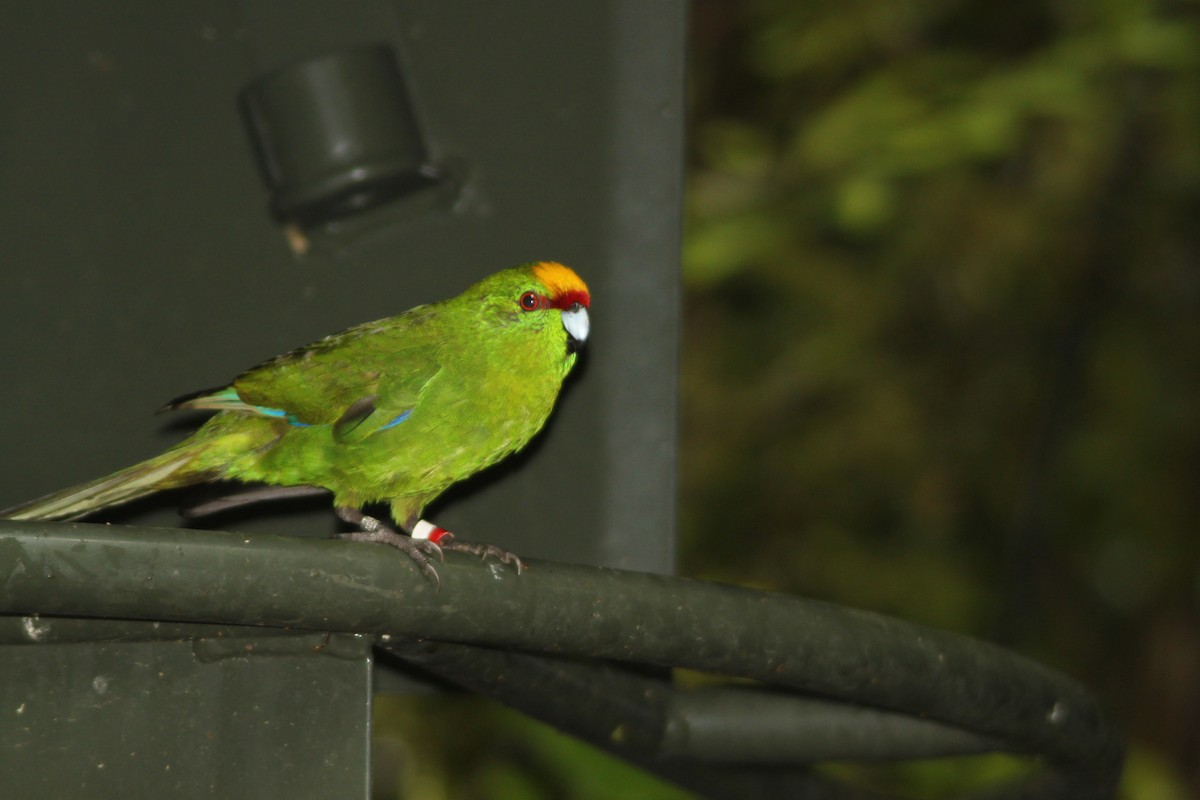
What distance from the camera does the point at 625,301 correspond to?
2.80m

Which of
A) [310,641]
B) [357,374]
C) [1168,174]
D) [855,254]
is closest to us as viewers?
[310,641]

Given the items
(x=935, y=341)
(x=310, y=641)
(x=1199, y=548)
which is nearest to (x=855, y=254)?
(x=935, y=341)

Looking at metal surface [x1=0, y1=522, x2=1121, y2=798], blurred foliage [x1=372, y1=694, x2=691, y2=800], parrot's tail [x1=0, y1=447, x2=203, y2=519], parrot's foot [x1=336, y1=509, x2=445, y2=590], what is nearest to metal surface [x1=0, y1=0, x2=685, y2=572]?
parrot's tail [x1=0, y1=447, x2=203, y2=519]

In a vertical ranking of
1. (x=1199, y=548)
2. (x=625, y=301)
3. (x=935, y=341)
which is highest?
(x=625, y=301)

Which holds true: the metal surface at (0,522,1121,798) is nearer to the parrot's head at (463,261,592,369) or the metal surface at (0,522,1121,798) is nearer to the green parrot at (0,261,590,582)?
the green parrot at (0,261,590,582)

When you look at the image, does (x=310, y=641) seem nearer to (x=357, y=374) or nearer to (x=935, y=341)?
(x=357, y=374)

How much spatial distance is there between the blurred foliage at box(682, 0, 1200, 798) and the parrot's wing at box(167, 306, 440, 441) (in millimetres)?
2111

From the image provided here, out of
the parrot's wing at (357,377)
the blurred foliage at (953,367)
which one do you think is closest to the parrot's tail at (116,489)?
the parrot's wing at (357,377)

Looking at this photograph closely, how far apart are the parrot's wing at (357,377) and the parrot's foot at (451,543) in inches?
9.5

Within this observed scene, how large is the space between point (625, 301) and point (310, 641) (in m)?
1.30

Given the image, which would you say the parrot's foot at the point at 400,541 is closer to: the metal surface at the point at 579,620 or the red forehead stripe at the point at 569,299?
the metal surface at the point at 579,620

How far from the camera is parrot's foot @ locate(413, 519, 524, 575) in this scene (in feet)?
7.37

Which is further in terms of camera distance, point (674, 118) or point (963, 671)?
point (674, 118)

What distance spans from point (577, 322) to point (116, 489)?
0.98 m
